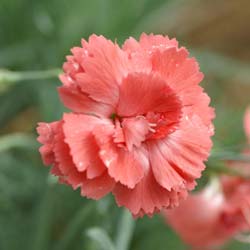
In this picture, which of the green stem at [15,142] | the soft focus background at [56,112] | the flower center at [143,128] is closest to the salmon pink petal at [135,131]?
the flower center at [143,128]

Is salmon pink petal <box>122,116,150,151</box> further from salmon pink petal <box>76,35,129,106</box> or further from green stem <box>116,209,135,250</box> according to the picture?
green stem <box>116,209,135,250</box>

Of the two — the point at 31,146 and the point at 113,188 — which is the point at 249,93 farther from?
the point at 113,188

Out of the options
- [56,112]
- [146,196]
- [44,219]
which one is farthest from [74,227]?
[146,196]

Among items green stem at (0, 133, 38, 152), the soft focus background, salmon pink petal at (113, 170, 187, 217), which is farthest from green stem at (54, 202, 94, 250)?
salmon pink petal at (113, 170, 187, 217)

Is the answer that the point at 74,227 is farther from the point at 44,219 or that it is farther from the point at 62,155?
the point at 62,155

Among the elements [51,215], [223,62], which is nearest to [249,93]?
[223,62]

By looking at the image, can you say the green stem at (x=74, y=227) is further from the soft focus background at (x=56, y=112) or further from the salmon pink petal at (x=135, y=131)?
the salmon pink petal at (x=135, y=131)
